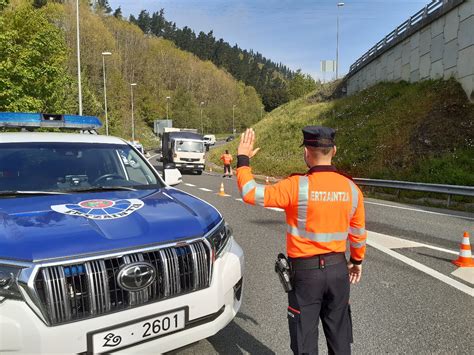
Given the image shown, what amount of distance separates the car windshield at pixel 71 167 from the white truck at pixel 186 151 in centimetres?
2083

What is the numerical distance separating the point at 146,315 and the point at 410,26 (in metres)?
27.8

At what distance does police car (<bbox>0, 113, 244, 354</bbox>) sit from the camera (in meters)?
2.20

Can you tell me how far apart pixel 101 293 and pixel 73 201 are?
109 centimetres

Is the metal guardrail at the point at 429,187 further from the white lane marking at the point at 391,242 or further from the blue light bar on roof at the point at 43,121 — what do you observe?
the blue light bar on roof at the point at 43,121

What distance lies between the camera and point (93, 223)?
2.67 m

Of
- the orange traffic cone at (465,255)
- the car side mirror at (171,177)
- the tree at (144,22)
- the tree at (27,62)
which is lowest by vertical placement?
the orange traffic cone at (465,255)

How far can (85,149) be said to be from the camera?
4.28m

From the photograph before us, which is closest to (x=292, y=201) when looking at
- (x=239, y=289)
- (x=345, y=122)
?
(x=239, y=289)

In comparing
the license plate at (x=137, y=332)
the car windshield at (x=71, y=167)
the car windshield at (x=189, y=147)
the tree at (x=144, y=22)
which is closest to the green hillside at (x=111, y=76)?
the car windshield at (x=189, y=147)

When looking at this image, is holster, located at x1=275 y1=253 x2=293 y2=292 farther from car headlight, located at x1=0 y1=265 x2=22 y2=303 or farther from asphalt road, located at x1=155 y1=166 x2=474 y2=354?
car headlight, located at x1=0 y1=265 x2=22 y2=303

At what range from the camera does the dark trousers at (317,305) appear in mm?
2488

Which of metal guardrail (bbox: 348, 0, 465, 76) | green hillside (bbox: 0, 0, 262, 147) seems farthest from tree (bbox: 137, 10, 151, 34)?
metal guardrail (bbox: 348, 0, 465, 76)

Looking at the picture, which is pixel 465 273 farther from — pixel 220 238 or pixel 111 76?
pixel 111 76

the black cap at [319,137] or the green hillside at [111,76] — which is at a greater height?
the green hillside at [111,76]
